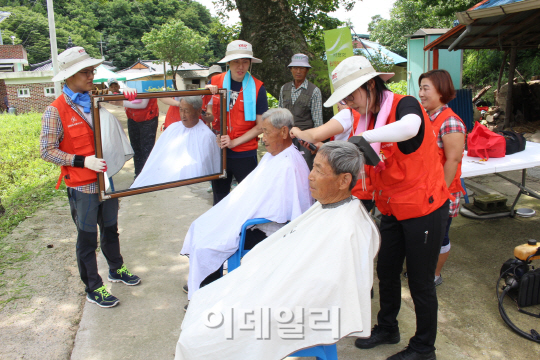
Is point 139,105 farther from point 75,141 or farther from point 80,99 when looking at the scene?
point 75,141

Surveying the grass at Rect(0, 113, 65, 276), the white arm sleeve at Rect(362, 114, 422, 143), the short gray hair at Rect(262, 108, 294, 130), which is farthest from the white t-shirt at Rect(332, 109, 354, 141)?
the grass at Rect(0, 113, 65, 276)

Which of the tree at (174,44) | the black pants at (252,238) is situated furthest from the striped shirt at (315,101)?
the tree at (174,44)

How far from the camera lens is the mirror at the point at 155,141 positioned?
2613 millimetres

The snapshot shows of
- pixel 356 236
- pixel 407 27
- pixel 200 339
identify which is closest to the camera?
pixel 200 339

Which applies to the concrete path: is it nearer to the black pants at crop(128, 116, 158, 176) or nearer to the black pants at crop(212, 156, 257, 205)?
the black pants at crop(212, 156, 257, 205)

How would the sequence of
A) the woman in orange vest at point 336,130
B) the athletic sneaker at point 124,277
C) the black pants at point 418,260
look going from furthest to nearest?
1. the athletic sneaker at point 124,277
2. the woman in orange vest at point 336,130
3. the black pants at point 418,260

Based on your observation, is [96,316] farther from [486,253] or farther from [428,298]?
[486,253]

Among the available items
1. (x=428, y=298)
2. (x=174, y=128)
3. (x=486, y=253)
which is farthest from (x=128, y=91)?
(x=486, y=253)

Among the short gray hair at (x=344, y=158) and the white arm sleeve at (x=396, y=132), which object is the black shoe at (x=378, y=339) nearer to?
the short gray hair at (x=344, y=158)

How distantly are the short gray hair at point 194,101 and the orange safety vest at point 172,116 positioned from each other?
0.34ft

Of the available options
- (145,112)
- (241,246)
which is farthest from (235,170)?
(241,246)

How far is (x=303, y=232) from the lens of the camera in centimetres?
191

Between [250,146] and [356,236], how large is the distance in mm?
1805

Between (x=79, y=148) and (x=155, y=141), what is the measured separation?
552 millimetres
